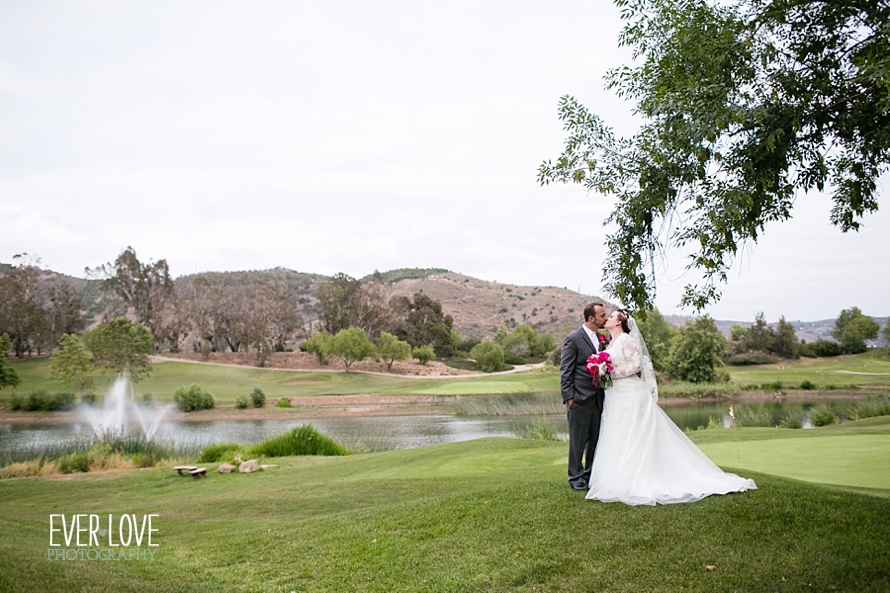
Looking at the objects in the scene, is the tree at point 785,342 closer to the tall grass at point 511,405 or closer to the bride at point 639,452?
the tall grass at point 511,405

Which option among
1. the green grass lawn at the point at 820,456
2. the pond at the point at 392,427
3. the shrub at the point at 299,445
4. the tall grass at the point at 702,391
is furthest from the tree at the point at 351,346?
the green grass lawn at the point at 820,456

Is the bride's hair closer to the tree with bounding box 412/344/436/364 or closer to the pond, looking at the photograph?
the pond

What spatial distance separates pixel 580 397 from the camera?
24.7 feet

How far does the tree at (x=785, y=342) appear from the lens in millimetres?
65312

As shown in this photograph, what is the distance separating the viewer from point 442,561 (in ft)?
19.3

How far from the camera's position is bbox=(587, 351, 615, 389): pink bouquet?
23.9 ft

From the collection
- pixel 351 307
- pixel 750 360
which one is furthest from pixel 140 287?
pixel 750 360

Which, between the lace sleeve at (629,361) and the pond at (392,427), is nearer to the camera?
the lace sleeve at (629,361)

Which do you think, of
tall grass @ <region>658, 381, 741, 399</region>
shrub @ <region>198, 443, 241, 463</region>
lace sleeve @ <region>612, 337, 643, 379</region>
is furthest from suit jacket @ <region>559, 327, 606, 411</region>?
tall grass @ <region>658, 381, 741, 399</region>

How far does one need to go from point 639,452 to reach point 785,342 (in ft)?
228

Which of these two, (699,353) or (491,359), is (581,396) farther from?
(491,359)

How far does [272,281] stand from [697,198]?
11969cm

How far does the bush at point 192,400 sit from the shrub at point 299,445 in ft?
74.8

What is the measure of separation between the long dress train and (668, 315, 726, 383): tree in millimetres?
39546
